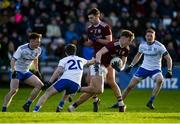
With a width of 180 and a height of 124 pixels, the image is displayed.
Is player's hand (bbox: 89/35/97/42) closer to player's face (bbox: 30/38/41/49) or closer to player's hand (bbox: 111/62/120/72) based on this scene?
player's hand (bbox: 111/62/120/72)

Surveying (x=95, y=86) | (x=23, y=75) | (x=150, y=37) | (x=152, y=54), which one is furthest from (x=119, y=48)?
(x=152, y=54)

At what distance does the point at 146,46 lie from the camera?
Result: 66.5ft

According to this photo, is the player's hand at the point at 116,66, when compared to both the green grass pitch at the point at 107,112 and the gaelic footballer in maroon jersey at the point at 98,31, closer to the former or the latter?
the gaelic footballer in maroon jersey at the point at 98,31

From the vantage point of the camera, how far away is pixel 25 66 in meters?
18.2

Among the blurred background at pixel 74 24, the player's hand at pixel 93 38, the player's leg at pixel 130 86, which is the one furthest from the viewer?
the blurred background at pixel 74 24

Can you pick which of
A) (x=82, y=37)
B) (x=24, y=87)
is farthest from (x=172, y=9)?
(x=24, y=87)

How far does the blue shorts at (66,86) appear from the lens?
54.9 feet

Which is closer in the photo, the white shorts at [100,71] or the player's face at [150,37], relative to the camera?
the white shorts at [100,71]

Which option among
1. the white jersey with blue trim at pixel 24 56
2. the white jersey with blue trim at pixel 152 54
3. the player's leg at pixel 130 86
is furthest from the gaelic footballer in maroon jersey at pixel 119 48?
the white jersey with blue trim at pixel 152 54

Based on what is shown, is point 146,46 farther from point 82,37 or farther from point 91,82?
point 82,37

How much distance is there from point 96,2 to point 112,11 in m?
0.87

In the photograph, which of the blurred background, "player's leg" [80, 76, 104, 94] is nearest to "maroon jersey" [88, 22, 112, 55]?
"player's leg" [80, 76, 104, 94]

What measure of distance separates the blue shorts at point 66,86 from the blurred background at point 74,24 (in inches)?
421

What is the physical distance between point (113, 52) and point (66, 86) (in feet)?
4.90
